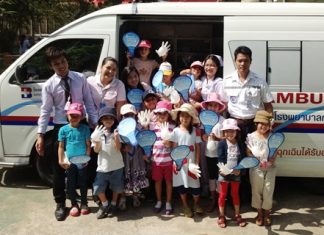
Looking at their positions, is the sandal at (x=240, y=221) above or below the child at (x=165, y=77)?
below

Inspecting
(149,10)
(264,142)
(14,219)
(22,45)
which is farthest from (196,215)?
(22,45)

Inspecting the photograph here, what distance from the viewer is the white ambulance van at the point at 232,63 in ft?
14.9

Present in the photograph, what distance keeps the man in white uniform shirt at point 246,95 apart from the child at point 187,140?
17.0 inches

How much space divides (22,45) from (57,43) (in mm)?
14111

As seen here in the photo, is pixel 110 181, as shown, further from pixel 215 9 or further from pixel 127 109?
pixel 215 9

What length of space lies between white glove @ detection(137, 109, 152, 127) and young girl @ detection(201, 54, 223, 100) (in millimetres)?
671

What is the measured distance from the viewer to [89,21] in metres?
4.88

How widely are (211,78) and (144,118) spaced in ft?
2.90

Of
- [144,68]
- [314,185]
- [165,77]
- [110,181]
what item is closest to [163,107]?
[165,77]

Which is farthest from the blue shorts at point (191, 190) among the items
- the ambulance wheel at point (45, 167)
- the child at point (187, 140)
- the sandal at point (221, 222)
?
the ambulance wheel at point (45, 167)

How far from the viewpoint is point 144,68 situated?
511 cm

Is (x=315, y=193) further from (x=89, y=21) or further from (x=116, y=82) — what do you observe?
(x=89, y=21)

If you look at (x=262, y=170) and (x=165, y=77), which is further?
(x=165, y=77)

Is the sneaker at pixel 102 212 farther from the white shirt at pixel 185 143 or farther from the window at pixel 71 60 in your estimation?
the window at pixel 71 60
